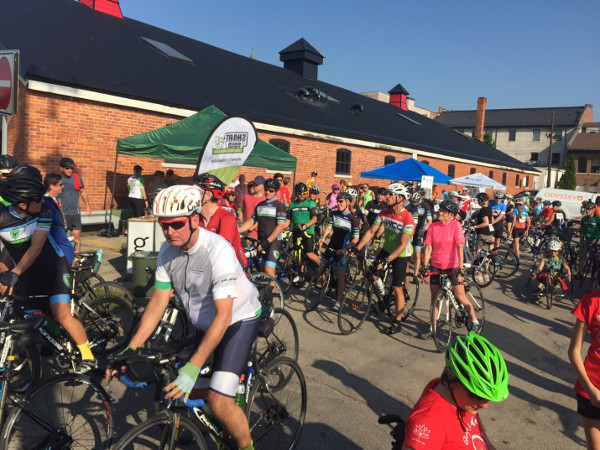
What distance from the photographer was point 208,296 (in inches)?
111

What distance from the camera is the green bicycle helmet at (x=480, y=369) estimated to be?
2.00 meters

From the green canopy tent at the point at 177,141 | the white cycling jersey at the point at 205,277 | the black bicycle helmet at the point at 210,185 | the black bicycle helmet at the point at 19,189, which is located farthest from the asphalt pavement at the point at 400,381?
the green canopy tent at the point at 177,141

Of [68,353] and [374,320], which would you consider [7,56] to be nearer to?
[68,353]

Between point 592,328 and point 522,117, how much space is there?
70.6 meters

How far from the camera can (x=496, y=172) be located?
38.6m

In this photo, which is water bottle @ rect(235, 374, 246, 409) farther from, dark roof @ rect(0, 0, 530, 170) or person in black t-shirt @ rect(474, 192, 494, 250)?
dark roof @ rect(0, 0, 530, 170)

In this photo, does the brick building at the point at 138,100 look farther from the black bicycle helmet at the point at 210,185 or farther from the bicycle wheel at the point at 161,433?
the bicycle wheel at the point at 161,433

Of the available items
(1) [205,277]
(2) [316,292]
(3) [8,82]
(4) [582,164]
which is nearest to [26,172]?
(3) [8,82]

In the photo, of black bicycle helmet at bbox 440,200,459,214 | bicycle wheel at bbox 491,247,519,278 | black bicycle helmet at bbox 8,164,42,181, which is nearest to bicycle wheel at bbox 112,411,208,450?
black bicycle helmet at bbox 8,164,42,181

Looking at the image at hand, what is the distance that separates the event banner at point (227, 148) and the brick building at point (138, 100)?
23.0 ft

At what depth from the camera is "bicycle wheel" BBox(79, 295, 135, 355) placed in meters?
4.85

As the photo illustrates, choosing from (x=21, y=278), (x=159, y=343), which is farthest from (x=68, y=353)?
(x=159, y=343)

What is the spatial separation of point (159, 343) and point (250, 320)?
612 mm

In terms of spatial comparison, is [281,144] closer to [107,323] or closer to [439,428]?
[107,323]
